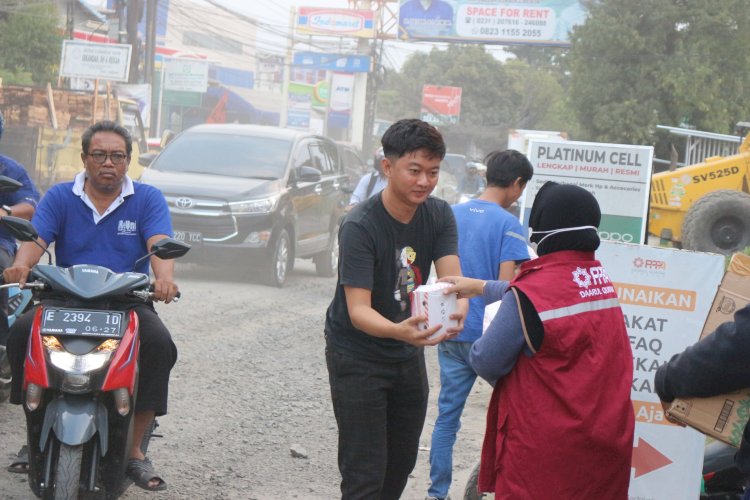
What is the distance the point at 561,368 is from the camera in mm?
3270

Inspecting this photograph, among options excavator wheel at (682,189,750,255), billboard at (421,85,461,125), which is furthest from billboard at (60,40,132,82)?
billboard at (421,85,461,125)

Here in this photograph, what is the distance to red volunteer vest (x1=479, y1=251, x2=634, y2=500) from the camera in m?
3.27

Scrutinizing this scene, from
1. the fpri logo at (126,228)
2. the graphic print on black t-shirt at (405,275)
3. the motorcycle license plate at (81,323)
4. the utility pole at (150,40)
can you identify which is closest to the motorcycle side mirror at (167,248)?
the motorcycle license plate at (81,323)

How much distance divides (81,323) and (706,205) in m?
13.8

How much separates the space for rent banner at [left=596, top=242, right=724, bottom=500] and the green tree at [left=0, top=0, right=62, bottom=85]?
992 inches

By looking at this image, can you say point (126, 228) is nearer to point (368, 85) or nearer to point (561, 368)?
point (561, 368)

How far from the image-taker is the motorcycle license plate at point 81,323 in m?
4.37

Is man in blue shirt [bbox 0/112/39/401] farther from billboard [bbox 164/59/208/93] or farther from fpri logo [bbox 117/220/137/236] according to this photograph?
billboard [bbox 164/59/208/93]

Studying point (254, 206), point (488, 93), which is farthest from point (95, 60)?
point (488, 93)

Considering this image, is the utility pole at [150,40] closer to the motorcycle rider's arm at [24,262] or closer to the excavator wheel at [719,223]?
the excavator wheel at [719,223]

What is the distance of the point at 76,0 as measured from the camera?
108 ft

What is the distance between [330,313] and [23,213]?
2.66m

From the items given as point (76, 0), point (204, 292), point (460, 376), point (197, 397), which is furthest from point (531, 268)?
point (76, 0)

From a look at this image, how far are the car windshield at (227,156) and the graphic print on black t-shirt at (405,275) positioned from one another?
9.33 metres
